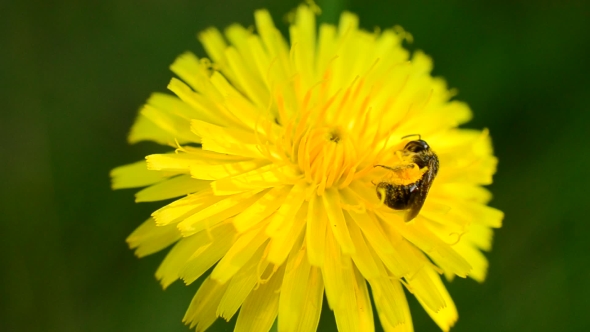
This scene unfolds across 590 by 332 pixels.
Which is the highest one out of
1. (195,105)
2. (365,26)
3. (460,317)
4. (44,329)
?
(365,26)

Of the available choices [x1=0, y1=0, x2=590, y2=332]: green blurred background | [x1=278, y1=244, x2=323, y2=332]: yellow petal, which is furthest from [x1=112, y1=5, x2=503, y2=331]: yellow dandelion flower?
[x1=0, y1=0, x2=590, y2=332]: green blurred background

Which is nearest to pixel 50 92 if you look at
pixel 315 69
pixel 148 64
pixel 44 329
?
pixel 148 64

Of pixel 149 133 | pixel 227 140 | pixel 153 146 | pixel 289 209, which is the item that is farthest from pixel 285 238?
pixel 153 146

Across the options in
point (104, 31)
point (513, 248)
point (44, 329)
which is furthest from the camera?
point (104, 31)

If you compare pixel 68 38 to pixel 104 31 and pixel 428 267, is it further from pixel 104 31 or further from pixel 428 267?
pixel 428 267

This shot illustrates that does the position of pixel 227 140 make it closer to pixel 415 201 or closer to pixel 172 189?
pixel 172 189
